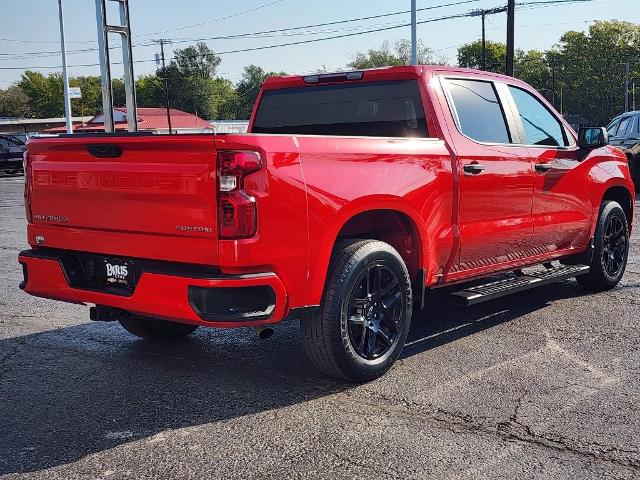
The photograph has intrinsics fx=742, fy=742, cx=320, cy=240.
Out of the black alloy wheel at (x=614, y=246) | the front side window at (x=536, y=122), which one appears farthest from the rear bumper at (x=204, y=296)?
the black alloy wheel at (x=614, y=246)

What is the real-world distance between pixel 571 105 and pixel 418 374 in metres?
113

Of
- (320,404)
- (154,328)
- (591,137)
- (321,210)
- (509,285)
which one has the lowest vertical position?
(320,404)

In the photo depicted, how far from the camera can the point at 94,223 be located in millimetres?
4312

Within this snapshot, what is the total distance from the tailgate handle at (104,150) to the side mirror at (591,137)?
13.4 feet

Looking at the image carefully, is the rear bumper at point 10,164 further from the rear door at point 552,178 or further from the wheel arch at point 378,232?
the wheel arch at point 378,232

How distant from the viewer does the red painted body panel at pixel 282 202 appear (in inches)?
150

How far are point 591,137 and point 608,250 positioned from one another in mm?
1218

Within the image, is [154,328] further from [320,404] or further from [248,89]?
[248,89]

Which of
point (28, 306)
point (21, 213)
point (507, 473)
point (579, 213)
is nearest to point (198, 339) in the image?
point (28, 306)

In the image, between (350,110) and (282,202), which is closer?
(282,202)

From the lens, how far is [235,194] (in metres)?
3.74

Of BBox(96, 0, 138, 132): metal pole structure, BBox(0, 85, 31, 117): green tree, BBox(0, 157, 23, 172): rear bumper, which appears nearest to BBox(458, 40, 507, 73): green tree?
BBox(0, 85, 31, 117): green tree

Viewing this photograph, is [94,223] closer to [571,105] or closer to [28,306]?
[28,306]

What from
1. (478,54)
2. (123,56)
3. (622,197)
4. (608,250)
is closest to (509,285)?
(608,250)
